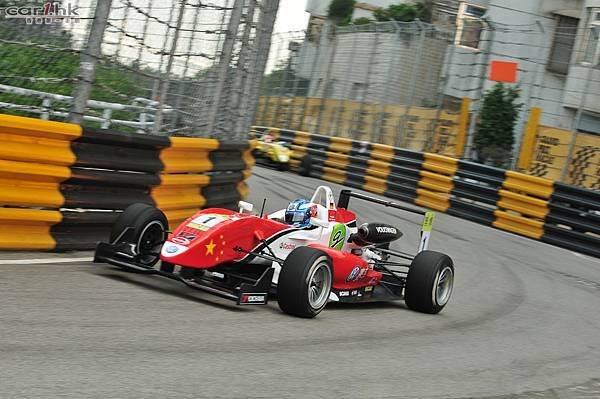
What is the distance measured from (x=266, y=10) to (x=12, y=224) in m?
5.40

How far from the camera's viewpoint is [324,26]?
84.4ft

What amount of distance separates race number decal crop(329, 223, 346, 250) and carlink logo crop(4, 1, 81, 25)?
9.54 ft

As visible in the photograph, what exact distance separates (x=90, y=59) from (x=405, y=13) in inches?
1524

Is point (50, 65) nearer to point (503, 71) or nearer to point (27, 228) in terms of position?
point (27, 228)

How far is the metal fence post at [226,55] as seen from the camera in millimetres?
9961

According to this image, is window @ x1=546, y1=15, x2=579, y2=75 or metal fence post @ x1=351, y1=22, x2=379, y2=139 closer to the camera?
window @ x1=546, y1=15, x2=579, y2=75

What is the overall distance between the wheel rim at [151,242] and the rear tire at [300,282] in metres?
1.00

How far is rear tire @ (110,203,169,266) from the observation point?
22.8ft

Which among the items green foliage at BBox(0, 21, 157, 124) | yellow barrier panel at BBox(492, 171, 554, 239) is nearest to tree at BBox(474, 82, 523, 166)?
yellow barrier panel at BBox(492, 171, 554, 239)

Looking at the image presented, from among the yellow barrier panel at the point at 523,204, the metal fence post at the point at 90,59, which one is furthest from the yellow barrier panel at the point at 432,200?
the metal fence post at the point at 90,59

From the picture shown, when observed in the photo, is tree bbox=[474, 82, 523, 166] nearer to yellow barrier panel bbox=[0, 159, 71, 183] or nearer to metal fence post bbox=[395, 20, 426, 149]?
metal fence post bbox=[395, 20, 426, 149]

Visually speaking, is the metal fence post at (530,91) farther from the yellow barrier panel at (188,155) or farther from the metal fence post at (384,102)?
the yellow barrier panel at (188,155)

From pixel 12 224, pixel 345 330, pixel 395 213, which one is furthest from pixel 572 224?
pixel 12 224

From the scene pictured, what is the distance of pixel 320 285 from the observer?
6.86 meters
